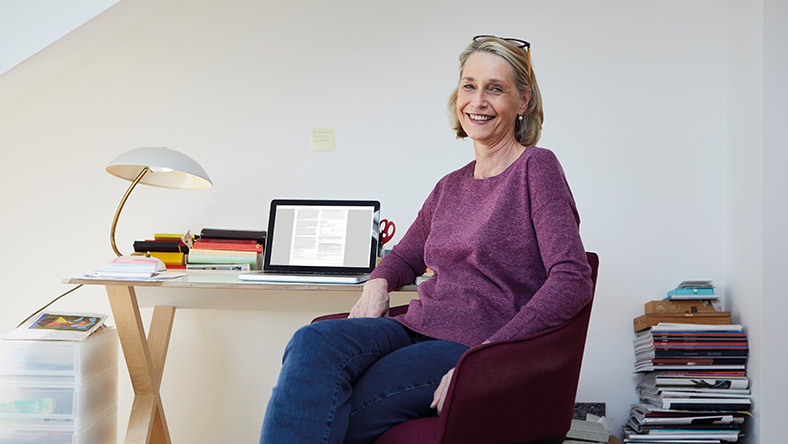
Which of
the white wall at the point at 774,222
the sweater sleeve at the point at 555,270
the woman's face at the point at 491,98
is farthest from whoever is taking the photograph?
the white wall at the point at 774,222

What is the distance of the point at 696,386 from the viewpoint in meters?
2.31

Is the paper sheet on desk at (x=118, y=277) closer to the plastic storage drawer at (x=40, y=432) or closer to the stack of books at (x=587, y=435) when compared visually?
the plastic storage drawer at (x=40, y=432)

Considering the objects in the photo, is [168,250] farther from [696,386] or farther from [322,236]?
[696,386]

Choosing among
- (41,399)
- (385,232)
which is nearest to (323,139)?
(385,232)

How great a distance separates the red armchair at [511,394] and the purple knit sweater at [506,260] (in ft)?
0.19

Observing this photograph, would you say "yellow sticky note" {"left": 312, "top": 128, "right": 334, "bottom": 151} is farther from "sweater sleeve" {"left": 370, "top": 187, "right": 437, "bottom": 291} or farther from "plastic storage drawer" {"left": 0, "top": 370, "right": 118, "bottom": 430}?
"plastic storage drawer" {"left": 0, "top": 370, "right": 118, "bottom": 430}

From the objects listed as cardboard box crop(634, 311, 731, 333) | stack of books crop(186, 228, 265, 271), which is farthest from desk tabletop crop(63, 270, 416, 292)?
cardboard box crop(634, 311, 731, 333)

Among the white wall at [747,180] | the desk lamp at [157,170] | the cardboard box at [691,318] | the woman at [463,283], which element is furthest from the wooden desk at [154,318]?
the white wall at [747,180]

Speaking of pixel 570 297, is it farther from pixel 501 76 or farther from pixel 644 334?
pixel 644 334

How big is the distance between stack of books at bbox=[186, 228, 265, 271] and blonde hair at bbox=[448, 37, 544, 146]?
107 cm

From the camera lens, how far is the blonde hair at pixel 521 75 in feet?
5.01

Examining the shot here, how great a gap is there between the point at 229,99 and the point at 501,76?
1460 millimetres

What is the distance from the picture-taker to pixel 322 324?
4.20 feet

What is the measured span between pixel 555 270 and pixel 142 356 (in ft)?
5.02
